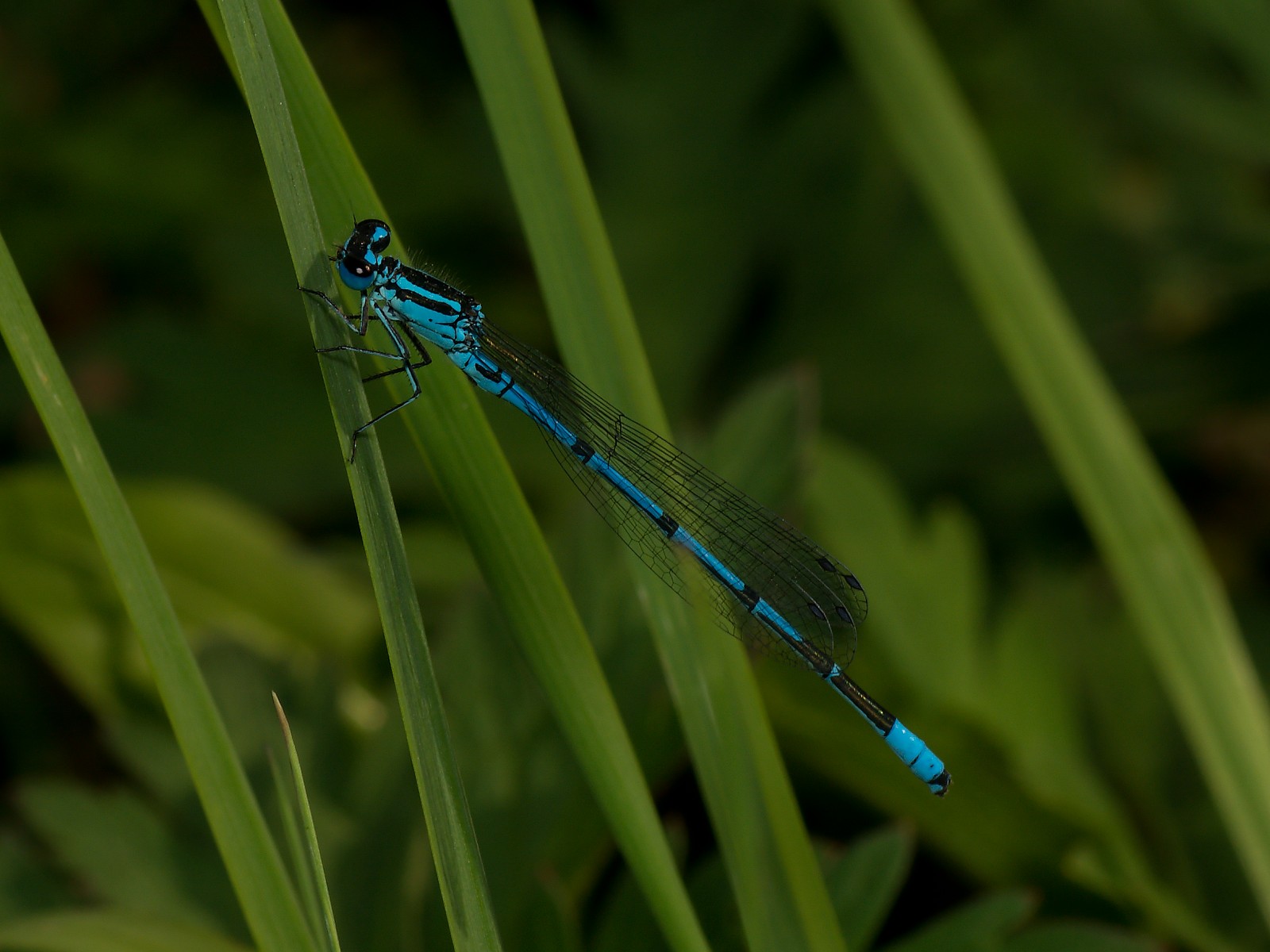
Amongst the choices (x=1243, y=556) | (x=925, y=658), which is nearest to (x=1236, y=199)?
(x=1243, y=556)

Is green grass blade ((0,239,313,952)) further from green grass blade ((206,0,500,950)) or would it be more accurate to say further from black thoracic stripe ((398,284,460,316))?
black thoracic stripe ((398,284,460,316))

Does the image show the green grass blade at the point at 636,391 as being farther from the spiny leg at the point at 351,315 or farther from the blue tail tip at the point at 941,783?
the blue tail tip at the point at 941,783

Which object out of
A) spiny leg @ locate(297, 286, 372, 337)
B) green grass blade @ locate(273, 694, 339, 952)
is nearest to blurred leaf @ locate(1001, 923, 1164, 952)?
green grass blade @ locate(273, 694, 339, 952)

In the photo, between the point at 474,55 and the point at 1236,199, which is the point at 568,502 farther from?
the point at 1236,199

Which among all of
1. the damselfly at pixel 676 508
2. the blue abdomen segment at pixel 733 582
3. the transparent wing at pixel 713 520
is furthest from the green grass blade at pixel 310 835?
the blue abdomen segment at pixel 733 582

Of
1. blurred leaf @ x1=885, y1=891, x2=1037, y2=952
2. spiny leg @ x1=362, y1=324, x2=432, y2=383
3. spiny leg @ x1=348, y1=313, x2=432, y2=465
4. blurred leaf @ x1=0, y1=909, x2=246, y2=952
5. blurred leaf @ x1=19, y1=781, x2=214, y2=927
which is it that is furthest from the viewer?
blurred leaf @ x1=19, y1=781, x2=214, y2=927
